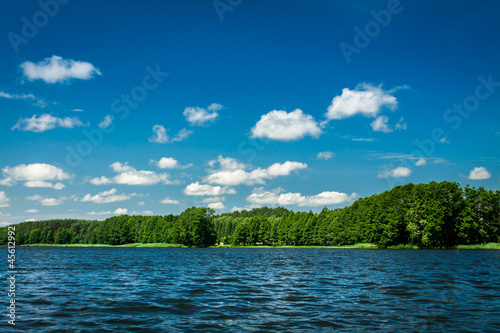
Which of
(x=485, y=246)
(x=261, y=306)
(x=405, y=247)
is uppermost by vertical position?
(x=261, y=306)

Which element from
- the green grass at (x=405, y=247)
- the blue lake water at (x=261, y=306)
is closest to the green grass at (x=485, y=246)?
the green grass at (x=405, y=247)

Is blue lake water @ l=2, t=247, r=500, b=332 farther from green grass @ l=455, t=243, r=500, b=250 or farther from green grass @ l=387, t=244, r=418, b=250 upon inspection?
green grass @ l=387, t=244, r=418, b=250

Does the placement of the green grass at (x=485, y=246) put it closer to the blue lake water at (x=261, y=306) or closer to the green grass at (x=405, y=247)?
the green grass at (x=405, y=247)

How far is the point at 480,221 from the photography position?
366 ft

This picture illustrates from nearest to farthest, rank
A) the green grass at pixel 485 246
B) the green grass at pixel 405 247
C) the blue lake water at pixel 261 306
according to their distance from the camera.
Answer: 1. the blue lake water at pixel 261 306
2. the green grass at pixel 485 246
3. the green grass at pixel 405 247

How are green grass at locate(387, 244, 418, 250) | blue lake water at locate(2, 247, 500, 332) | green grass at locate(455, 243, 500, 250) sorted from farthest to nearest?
green grass at locate(387, 244, 418, 250) < green grass at locate(455, 243, 500, 250) < blue lake water at locate(2, 247, 500, 332)

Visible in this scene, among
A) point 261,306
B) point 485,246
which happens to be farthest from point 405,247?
point 261,306

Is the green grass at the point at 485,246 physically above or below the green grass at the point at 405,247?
above

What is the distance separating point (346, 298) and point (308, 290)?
154 inches

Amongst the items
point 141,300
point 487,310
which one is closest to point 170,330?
point 141,300

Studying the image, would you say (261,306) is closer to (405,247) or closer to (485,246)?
(405,247)

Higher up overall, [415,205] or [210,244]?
[415,205]

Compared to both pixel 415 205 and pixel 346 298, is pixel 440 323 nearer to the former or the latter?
pixel 346 298

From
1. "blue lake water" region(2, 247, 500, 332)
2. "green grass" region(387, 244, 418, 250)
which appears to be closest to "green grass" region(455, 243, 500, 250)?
"green grass" region(387, 244, 418, 250)
